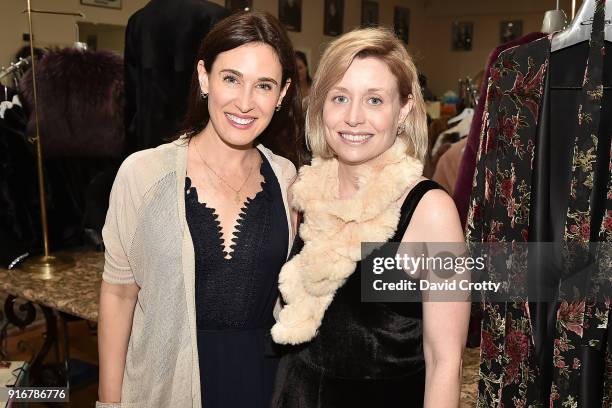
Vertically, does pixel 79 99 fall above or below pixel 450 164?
above

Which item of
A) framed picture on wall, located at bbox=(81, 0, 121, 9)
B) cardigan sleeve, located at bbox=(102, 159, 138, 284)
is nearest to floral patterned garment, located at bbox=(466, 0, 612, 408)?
cardigan sleeve, located at bbox=(102, 159, 138, 284)

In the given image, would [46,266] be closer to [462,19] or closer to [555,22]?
[555,22]

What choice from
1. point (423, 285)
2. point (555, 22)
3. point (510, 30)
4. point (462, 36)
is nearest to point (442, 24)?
point (462, 36)

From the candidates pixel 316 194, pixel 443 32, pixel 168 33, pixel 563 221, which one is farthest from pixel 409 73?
pixel 443 32

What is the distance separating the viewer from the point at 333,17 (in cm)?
869

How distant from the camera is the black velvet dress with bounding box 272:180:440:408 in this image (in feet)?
4.44

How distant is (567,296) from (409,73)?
2.15ft

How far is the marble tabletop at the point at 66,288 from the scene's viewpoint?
231 centimetres

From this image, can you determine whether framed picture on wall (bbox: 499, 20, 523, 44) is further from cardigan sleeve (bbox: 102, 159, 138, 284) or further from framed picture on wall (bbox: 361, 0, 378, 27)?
cardigan sleeve (bbox: 102, 159, 138, 284)

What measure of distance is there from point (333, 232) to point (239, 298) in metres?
0.38

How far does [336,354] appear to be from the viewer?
4.65 feet

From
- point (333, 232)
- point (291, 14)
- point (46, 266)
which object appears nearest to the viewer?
point (333, 232)

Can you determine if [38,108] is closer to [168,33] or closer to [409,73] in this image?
[168,33]

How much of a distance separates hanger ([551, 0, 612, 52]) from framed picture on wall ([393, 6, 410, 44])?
9.59 metres
